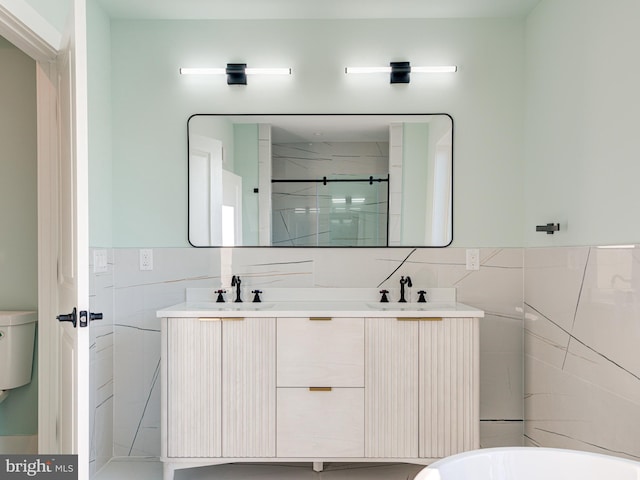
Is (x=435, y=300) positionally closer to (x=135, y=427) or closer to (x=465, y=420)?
(x=465, y=420)

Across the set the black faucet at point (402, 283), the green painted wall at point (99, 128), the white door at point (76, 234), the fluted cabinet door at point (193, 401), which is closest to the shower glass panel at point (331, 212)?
the black faucet at point (402, 283)

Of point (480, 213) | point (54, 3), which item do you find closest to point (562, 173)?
point (480, 213)

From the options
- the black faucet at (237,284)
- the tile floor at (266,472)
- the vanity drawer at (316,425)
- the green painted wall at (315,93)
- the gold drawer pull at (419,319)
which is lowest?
the tile floor at (266,472)

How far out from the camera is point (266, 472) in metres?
2.60

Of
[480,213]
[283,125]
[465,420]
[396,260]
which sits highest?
[283,125]

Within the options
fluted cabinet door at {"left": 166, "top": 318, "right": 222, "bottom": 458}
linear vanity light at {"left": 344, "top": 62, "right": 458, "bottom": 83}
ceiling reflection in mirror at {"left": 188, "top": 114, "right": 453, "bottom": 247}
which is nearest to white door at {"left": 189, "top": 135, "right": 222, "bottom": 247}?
ceiling reflection in mirror at {"left": 188, "top": 114, "right": 453, "bottom": 247}

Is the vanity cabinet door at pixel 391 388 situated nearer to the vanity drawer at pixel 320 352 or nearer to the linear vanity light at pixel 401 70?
the vanity drawer at pixel 320 352

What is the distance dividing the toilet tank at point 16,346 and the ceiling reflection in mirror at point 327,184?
38.0 inches

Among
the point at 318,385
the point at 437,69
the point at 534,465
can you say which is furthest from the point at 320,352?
the point at 437,69

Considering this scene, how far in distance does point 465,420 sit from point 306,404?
77 cm

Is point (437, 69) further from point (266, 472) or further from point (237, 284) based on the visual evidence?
point (266, 472)

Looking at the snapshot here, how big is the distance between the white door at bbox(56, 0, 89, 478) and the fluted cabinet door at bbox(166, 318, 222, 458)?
461 millimetres

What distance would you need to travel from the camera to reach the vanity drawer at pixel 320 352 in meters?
2.32

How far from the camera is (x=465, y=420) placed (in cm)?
233
